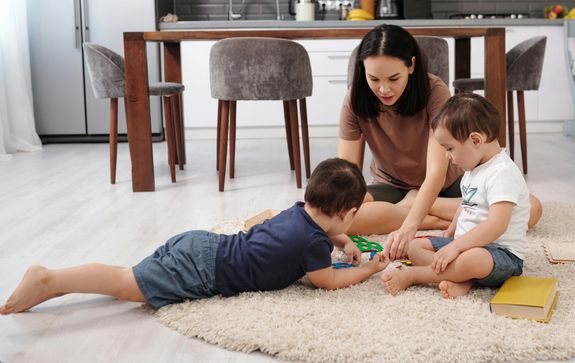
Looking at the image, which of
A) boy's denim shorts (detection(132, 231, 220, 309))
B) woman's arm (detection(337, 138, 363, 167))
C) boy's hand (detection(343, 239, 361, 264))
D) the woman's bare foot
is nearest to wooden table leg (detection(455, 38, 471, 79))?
the woman's bare foot

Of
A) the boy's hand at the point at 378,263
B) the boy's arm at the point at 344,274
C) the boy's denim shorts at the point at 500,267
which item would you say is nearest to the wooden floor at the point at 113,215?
the boy's arm at the point at 344,274

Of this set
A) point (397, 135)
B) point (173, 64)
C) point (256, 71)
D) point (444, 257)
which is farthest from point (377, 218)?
point (173, 64)

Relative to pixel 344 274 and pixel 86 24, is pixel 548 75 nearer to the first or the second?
pixel 86 24

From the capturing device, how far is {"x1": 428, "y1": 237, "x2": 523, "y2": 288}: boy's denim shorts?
1.78 m

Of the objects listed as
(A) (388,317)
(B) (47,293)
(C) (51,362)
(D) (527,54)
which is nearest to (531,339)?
(A) (388,317)

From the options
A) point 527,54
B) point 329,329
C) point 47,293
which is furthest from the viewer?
point 527,54

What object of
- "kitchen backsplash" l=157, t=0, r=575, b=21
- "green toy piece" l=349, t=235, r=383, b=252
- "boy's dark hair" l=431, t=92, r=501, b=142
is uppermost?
"kitchen backsplash" l=157, t=0, r=575, b=21

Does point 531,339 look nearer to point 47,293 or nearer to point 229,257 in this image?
point 229,257

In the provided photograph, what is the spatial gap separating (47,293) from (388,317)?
770 mm

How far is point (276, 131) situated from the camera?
5.59 meters

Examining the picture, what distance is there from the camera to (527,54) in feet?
12.2

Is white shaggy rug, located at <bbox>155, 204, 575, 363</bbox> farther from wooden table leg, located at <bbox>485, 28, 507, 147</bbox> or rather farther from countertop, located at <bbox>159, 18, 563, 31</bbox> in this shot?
countertop, located at <bbox>159, 18, 563, 31</bbox>

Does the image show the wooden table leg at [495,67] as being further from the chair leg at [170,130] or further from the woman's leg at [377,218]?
the chair leg at [170,130]

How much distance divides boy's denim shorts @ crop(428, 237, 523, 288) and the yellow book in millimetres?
→ 38
